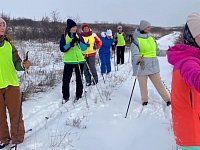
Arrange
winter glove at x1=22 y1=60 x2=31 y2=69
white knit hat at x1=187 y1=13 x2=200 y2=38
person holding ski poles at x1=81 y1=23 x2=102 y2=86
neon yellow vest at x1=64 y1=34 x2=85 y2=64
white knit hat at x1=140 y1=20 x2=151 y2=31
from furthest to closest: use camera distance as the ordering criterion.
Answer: person holding ski poles at x1=81 y1=23 x2=102 y2=86 → neon yellow vest at x1=64 y1=34 x2=85 y2=64 → white knit hat at x1=140 y1=20 x2=151 y2=31 → winter glove at x1=22 y1=60 x2=31 y2=69 → white knit hat at x1=187 y1=13 x2=200 y2=38

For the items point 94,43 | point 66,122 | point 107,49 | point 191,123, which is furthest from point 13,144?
point 107,49

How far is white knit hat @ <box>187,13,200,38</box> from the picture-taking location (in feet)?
10.3

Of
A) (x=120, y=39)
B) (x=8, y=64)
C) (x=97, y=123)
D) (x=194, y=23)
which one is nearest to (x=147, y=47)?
(x=97, y=123)

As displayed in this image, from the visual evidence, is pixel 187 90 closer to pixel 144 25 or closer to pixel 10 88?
pixel 10 88

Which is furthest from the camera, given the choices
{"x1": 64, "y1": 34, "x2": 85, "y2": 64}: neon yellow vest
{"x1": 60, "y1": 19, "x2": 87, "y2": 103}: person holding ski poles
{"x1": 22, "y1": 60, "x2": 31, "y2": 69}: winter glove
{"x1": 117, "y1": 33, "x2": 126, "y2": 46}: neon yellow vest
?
{"x1": 117, "y1": 33, "x2": 126, "y2": 46}: neon yellow vest

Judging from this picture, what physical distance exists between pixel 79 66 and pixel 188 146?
6220 millimetres

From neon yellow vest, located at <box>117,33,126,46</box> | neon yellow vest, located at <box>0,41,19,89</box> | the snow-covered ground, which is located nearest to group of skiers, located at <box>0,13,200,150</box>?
neon yellow vest, located at <box>0,41,19,89</box>

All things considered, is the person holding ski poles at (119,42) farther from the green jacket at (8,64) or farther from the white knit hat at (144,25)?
the green jacket at (8,64)

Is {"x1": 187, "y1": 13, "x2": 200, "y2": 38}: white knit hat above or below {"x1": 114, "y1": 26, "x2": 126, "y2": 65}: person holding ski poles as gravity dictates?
above

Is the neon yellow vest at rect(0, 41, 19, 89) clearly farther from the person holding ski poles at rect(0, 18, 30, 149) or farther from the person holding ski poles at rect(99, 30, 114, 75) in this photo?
the person holding ski poles at rect(99, 30, 114, 75)

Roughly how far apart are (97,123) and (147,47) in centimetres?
211

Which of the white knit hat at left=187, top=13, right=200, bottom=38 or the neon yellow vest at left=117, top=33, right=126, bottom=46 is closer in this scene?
the white knit hat at left=187, top=13, right=200, bottom=38

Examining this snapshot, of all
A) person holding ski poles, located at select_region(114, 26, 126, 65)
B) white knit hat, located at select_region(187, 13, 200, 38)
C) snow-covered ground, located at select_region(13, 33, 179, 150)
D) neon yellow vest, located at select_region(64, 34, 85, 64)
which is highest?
white knit hat, located at select_region(187, 13, 200, 38)

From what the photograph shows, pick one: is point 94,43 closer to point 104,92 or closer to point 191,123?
point 104,92
